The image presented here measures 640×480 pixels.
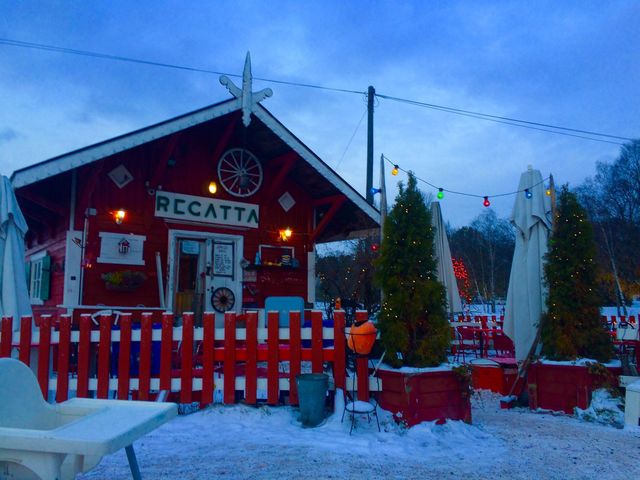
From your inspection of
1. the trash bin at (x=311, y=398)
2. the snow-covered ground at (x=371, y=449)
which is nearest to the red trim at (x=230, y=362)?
the snow-covered ground at (x=371, y=449)

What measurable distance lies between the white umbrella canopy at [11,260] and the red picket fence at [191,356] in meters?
1.04

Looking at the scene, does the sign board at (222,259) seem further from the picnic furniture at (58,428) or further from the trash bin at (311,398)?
the picnic furniture at (58,428)

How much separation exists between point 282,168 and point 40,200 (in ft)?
14.8

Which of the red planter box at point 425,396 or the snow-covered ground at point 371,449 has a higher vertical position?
the red planter box at point 425,396

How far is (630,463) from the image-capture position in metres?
4.16

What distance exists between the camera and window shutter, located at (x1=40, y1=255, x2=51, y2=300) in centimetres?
959

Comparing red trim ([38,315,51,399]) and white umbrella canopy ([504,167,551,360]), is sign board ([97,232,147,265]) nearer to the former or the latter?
red trim ([38,315,51,399])

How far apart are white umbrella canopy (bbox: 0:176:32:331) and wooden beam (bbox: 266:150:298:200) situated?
5009 mm

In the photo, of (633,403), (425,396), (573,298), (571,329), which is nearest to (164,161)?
(425,396)

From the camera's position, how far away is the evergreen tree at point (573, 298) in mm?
6242

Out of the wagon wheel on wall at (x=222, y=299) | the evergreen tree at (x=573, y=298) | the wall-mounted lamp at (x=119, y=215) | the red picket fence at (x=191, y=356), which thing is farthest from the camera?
the wagon wheel on wall at (x=222, y=299)

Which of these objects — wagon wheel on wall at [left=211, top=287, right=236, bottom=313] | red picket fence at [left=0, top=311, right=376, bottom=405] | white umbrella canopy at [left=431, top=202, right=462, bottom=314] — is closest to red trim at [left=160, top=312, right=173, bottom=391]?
red picket fence at [left=0, top=311, right=376, bottom=405]

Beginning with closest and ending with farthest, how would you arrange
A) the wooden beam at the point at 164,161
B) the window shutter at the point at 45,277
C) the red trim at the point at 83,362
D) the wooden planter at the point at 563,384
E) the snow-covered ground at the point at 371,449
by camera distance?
the snow-covered ground at the point at 371,449
the red trim at the point at 83,362
the wooden planter at the point at 563,384
the wooden beam at the point at 164,161
the window shutter at the point at 45,277

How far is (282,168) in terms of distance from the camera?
1060 cm
